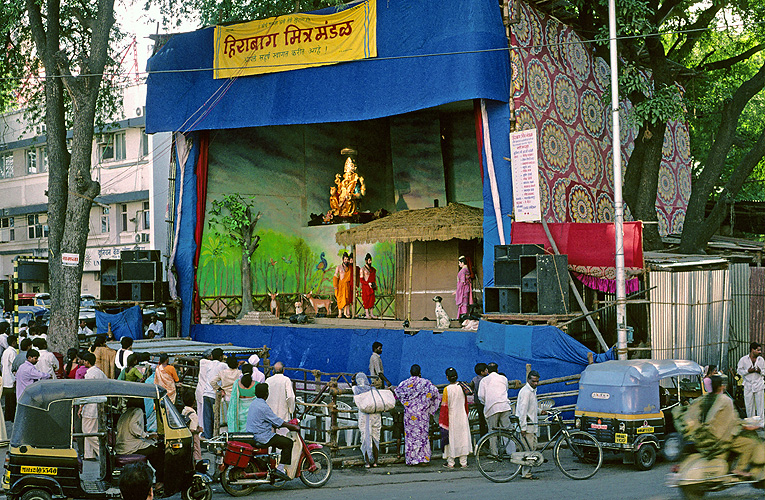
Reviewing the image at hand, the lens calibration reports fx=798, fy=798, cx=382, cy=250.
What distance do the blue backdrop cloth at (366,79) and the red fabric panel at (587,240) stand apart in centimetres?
300

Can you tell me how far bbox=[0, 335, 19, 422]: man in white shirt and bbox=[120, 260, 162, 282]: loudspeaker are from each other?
5.47m

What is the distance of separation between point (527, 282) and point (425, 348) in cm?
291

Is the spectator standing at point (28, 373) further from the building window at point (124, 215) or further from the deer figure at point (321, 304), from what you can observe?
the building window at point (124, 215)

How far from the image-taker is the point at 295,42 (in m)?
19.7

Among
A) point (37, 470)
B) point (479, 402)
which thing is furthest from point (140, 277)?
point (37, 470)

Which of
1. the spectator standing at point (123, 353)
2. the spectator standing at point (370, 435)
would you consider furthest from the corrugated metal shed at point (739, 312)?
the spectator standing at point (123, 353)

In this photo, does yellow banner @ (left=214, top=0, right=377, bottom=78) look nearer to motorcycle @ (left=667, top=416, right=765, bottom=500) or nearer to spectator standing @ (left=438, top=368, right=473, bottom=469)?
spectator standing @ (left=438, top=368, right=473, bottom=469)

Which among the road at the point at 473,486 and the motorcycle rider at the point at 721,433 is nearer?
the motorcycle rider at the point at 721,433

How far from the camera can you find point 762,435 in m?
8.52

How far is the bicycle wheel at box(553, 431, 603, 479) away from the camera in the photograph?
1083 cm

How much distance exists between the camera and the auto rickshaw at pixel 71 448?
833 cm

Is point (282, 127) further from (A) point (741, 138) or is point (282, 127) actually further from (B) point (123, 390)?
(B) point (123, 390)

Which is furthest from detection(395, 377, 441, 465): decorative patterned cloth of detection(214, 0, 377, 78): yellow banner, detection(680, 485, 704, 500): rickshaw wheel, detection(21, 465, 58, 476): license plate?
detection(214, 0, 377, 78): yellow banner

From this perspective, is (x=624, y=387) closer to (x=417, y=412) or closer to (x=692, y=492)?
(x=417, y=412)
